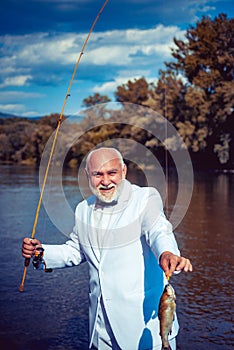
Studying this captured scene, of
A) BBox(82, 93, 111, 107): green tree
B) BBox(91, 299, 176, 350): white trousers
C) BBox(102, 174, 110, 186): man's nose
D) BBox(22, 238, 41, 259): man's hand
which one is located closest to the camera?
BBox(91, 299, 176, 350): white trousers

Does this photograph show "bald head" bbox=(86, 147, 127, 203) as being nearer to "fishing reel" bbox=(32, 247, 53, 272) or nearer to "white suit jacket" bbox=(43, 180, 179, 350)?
"white suit jacket" bbox=(43, 180, 179, 350)

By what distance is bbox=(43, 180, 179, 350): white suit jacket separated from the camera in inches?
135

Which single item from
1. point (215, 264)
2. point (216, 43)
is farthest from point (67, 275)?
point (216, 43)

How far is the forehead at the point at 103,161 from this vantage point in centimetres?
360

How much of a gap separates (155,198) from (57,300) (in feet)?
15.9

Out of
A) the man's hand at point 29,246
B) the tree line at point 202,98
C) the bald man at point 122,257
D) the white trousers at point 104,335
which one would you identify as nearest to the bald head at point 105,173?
the bald man at point 122,257

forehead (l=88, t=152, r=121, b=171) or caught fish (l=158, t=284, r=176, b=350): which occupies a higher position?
forehead (l=88, t=152, r=121, b=171)

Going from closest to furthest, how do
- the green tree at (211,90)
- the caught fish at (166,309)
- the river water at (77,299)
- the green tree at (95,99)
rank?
the caught fish at (166,309) < the river water at (77,299) < the green tree at (211,90) < the green tree at (95,99)

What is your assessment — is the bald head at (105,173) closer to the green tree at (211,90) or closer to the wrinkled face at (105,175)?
the wrinkled face at (105,175)

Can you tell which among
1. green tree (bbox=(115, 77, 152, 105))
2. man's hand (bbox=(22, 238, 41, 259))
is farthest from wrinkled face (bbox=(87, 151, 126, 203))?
green tree (bbox=(115, 77, 152, 105))

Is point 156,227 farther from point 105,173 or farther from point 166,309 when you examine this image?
point 166,309

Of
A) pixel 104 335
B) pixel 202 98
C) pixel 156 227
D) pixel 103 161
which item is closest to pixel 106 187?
pixel 103 161

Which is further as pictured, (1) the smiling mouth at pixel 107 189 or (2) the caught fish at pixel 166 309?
(1) the smiling mouth at pixel 107 189

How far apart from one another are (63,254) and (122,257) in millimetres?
585
